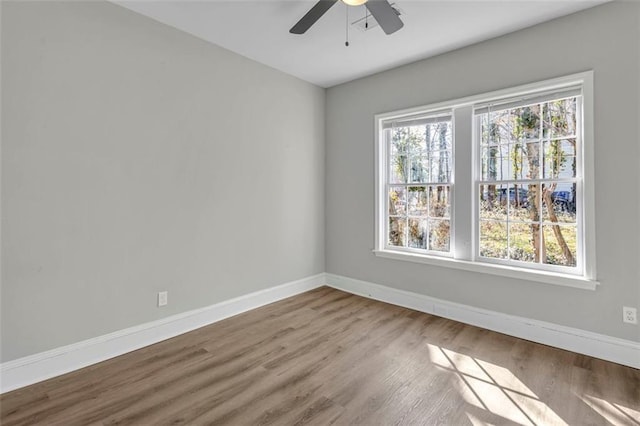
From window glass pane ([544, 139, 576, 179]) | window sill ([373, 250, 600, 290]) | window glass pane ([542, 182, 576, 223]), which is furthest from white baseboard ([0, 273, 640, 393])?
window glass pane ([544, 139, 576, 179])

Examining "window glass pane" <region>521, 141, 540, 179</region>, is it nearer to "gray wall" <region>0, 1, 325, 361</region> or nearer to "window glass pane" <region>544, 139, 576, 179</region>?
"window glass pane" <region>544, 139, 576, 179</region>

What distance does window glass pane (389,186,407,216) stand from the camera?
3904 mm

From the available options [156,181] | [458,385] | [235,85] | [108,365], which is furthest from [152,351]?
[235,85]

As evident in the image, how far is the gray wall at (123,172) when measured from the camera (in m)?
2.15

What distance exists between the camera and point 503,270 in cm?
299

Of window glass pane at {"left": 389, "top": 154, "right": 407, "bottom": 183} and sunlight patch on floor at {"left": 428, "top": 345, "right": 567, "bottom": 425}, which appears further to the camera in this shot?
window glass pane at {"left": 389, "top": 154, "right": 407, "bottom": 183}

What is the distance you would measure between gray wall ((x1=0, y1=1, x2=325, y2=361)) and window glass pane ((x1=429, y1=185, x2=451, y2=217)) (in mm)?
1835

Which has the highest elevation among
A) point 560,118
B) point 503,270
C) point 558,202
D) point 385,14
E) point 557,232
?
point 385,14

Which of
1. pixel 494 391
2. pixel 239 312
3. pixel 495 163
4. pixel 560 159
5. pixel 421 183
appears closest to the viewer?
pixel 494 391

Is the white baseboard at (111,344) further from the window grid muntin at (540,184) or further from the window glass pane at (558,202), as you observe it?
the window glass pane at (558,202)

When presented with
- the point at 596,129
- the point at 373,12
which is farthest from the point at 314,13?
the point at 596,129

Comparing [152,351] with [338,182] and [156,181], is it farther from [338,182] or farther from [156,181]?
[338,182]

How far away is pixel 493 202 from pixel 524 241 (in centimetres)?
46

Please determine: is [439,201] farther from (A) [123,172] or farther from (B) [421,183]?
(A) [123,172]
